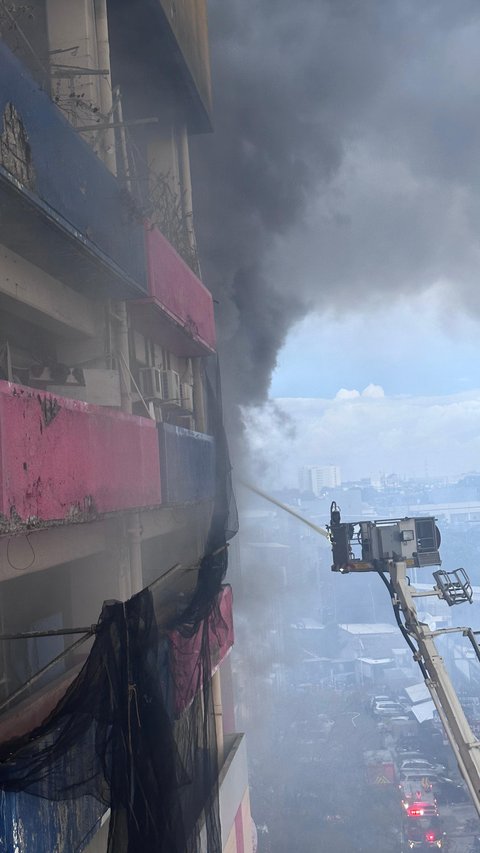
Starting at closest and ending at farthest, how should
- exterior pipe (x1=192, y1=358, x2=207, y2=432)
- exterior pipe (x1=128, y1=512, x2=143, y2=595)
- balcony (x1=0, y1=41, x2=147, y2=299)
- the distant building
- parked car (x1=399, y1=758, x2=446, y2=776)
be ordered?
balcony (x1=0, y1=41, x2=147, y2=299)
exterior pipe (x1=128, y1=512, x2=143, y2=595)
exterior pipe (x1=192, y1=358, x2=207, y2=432)
parked car (x1=399, y1=758, x2=446, y2=776)
the distant building

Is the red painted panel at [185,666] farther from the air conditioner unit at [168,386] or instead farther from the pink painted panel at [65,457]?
the air conditioner unit at [168,386]

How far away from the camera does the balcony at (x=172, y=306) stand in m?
9.00

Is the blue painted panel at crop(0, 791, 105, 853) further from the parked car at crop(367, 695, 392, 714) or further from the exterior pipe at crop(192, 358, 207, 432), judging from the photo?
the parked car at crop(367, 695, 392, 714)

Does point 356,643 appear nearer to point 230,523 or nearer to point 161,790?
point 230,523

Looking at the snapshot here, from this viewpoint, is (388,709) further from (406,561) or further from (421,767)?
(406,561)

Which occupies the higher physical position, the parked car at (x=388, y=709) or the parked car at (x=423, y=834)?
the parked car at (x=423, y=834)

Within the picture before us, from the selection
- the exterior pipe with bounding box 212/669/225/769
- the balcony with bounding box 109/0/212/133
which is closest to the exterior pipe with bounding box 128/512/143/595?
the exterior pipe with bounding box 212/669/225/769

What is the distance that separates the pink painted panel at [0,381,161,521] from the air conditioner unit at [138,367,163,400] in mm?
2008

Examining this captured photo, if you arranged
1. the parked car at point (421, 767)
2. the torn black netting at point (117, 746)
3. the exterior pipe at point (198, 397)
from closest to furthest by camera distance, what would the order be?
1. the torn black netting at point (117, 746)
2. the exterior pipe at point (198, 397)
3. the parked car at point (421, 767)

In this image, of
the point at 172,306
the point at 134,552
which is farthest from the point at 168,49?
the point at 134,552

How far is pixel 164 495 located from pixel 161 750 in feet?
14.7

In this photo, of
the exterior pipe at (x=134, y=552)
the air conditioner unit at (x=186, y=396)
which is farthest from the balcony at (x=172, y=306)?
the exterior pipe at (x=134, y=552)

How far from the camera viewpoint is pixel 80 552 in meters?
7.86

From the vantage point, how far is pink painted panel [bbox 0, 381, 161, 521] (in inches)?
190
